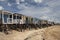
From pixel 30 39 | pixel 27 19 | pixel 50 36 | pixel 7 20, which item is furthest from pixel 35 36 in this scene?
pixel 27 19

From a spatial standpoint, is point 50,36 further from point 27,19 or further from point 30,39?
point 27,19

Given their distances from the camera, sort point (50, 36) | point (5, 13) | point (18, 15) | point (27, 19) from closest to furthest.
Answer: point (50, 36), point (5, 13), point (18, 15), point (27, 19)

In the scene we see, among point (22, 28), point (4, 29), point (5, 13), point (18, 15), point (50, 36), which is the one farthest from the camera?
point (18, 15)

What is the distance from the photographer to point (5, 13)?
3862cm

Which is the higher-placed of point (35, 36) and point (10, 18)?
point (10, 18)

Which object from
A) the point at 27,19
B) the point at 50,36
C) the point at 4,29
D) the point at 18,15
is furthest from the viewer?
the point at 27,19

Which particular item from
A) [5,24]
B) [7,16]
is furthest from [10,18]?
[5,24]

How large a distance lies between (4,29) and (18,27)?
17.5 feet

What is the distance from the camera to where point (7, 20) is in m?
38.8

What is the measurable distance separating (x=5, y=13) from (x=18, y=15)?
6.87 metres

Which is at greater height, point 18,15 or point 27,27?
point 18,15

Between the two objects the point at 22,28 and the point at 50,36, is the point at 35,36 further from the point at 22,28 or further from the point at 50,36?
the point at 22,28

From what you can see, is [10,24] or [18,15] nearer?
[10,24]

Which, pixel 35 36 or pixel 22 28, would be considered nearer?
pixel 35 36
